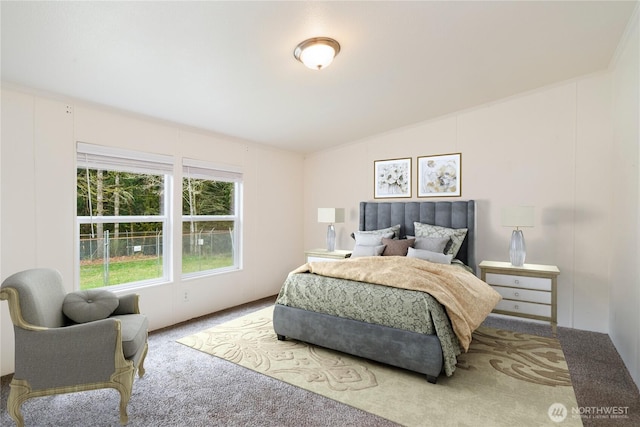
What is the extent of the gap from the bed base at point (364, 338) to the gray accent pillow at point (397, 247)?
138cm

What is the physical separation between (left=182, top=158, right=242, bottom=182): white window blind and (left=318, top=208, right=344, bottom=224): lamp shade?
4.30 ft

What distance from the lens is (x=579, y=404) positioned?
217 cm

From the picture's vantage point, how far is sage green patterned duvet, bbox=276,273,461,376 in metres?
2.42

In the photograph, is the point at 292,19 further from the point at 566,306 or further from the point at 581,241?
the point at 566,306

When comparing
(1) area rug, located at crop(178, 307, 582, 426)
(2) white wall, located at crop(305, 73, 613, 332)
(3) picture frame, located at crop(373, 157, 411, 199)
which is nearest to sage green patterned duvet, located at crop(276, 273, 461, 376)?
(1) area rug, located at crop(178, 307, 582, 426)

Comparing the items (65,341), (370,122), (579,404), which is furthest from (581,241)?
(65,341)

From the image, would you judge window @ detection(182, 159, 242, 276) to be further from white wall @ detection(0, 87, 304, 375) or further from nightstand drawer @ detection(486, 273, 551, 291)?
nightstand drawer @ detection(486, 273, 551, 291)

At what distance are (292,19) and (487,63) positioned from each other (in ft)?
6.34

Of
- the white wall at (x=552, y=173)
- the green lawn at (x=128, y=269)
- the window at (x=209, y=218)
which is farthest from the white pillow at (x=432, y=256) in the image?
the green lawn at (x=128, y=269)

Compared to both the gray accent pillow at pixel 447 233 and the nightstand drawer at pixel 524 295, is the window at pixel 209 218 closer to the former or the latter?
the gray accent pillow at pixel 447 233

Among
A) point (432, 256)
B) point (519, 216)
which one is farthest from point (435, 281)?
point (519, 216)

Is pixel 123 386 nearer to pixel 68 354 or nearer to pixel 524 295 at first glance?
pixel 68 354

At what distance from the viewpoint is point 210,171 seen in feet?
13.7

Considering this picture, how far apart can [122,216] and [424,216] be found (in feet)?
11.8
